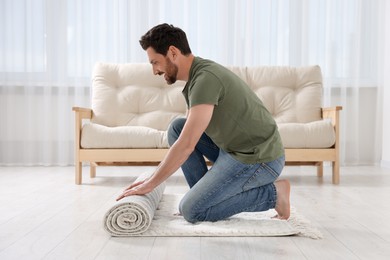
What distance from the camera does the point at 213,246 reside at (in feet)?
6.02

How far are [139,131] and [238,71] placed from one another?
1085 millimetres

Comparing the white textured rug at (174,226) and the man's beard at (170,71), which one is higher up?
the man's beard at (170,71)

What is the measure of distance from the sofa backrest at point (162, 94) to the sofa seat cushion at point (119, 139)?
0.42m

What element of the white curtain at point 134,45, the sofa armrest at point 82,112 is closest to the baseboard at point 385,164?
the white curtain at point 134,45

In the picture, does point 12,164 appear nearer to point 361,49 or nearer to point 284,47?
point 284,47

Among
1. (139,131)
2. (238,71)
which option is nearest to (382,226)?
(139,131)

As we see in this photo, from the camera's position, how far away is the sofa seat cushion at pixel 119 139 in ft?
11.6

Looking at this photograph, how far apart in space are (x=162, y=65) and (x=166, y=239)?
25.8 inches

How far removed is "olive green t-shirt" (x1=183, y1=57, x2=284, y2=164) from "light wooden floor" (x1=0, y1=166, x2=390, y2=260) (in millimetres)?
367

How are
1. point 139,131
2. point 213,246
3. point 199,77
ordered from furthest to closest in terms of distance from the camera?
point 139,131, point 199,77, point 213,246

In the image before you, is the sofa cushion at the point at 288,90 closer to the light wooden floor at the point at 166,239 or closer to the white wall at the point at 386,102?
the light wooden floor at the point at 166,239

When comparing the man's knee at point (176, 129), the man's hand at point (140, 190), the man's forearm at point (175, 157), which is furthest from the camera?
the man's knee at point (176, 129)

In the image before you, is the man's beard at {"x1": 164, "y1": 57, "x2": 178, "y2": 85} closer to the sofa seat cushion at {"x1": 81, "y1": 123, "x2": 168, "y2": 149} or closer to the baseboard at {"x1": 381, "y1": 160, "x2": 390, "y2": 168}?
the sofa seat cushion at {"x1": 81, "y1": 123, "x2": 168, "y2": 149}

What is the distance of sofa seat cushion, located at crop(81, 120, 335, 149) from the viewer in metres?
3.55
